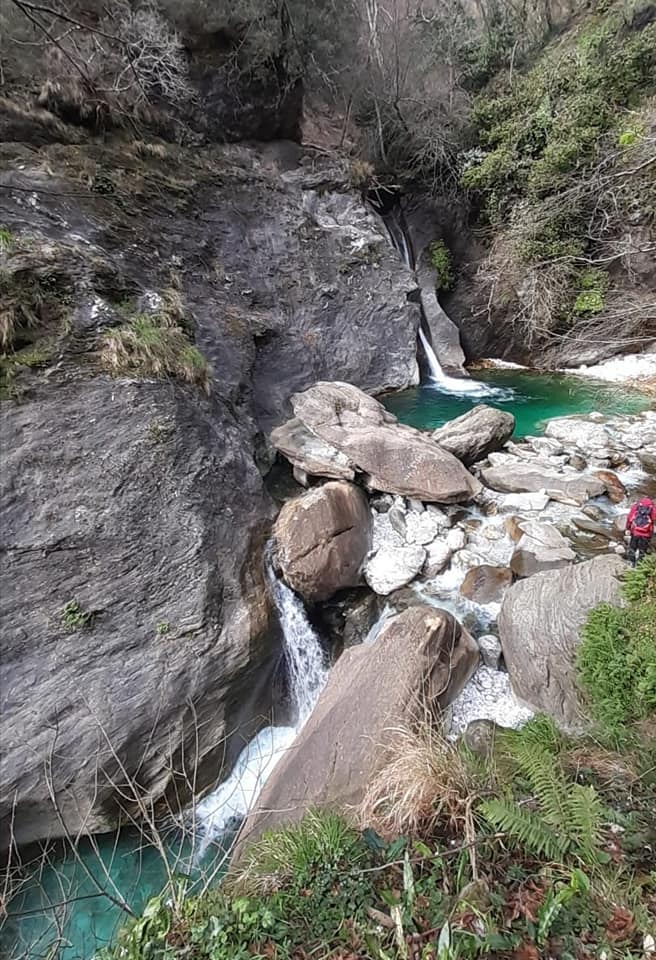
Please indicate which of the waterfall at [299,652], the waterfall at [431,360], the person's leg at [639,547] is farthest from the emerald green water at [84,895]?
the waterfall at [431,360]

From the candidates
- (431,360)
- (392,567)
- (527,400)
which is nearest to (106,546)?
(392,567)

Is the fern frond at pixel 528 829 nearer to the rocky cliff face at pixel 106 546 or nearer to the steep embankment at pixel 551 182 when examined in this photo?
the rocky cliff face at pixel 106 546

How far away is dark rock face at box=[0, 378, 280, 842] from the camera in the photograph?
328 cm

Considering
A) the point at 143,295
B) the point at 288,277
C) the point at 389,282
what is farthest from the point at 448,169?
the point at 143,295

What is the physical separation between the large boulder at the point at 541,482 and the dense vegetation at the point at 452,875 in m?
4.23

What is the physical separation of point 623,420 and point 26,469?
984cm

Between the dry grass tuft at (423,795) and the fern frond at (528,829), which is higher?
the fern frond at (528,829)

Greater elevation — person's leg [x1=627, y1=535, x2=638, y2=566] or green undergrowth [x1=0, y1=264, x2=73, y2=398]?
green undergrowth [x1=0, y1=264, x2=73, y2=398]

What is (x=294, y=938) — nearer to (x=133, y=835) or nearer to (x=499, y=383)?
(x=133, y=835)

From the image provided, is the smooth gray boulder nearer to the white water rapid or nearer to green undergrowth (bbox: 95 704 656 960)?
the white water rapid

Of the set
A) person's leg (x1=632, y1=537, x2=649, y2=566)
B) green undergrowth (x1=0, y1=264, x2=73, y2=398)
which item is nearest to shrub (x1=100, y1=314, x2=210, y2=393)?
green undergrowth (x1=0, y1=264, x2=73, y2=398)

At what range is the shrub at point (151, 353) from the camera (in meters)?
4.78

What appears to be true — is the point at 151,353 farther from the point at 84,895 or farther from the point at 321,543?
the point at 84,895

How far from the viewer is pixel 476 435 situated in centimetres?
682
